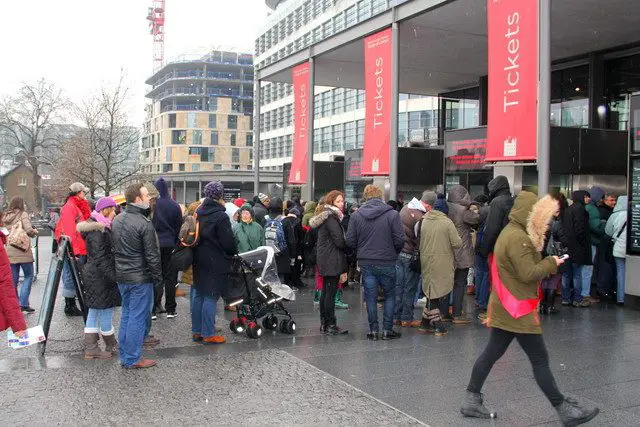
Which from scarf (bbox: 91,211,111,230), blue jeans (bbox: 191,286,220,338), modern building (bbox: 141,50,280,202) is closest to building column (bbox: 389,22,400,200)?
blue jeans (bbox: 191,286,220,338)

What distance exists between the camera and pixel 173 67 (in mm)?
113500

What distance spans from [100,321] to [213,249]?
154cm

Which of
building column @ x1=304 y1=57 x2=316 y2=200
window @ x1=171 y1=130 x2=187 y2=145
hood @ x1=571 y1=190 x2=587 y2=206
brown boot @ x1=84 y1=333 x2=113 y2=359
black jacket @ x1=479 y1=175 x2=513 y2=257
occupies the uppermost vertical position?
window @ x1=171 y1=130 x2=187 y2=145

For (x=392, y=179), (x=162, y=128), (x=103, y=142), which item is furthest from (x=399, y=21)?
(x=162, y=128)

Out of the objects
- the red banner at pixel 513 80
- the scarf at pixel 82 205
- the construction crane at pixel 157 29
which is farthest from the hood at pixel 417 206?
the construction crane at pixel 157 29

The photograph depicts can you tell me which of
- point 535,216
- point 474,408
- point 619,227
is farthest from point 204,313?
point 619,227

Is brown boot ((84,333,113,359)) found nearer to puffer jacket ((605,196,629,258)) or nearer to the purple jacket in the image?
the purple jacket

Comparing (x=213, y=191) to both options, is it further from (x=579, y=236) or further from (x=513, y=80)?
(x=579, y=236)

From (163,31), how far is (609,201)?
526 feet

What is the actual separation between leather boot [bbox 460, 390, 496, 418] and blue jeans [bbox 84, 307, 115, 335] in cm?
406

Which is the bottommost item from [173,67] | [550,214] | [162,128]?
[550,214]

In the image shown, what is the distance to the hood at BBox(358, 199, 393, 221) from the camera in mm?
7887

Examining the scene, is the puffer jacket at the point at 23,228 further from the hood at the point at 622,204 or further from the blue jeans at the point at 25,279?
the hood at the point at 622,204

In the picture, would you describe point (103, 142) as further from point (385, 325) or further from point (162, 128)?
point (162, 128)
